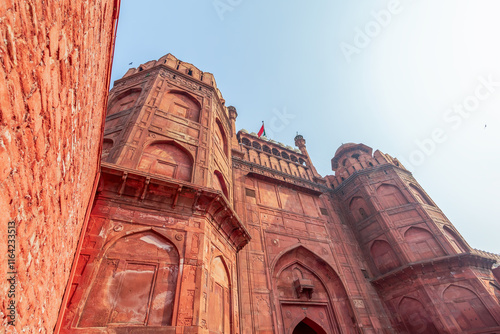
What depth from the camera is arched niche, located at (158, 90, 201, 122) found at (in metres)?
9.79

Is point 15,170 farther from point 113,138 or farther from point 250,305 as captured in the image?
point 250,305

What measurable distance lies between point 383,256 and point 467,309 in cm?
352

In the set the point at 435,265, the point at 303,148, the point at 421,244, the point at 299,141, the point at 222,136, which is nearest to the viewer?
the point at 435,265

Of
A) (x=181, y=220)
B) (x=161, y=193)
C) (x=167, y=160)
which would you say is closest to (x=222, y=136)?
(x=167, y=160)

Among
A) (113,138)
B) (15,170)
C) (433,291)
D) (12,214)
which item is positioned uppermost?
(113,138)

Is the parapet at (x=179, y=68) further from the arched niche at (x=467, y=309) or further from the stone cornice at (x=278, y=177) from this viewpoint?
the arched niche at (x=467, y=309)

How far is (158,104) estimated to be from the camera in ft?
30.9

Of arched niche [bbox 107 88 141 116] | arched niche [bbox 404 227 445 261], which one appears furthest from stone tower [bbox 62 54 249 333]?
arched niche [bbox 404 227 445 261]

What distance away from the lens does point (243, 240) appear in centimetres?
854

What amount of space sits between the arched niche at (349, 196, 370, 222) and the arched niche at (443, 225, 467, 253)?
3.78 m

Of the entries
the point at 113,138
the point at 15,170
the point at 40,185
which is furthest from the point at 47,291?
the point at 113,138

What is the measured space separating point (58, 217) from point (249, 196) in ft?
30.6

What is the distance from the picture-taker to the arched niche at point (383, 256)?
40.0 ft

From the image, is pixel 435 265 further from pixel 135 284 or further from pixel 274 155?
pixel 135 284
